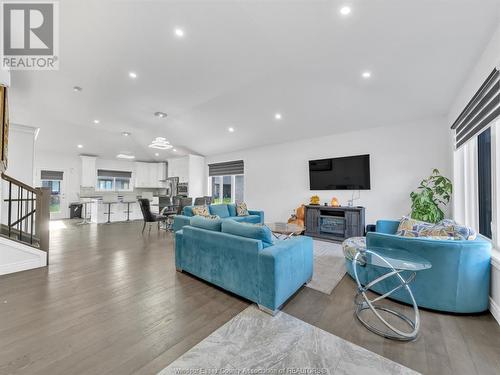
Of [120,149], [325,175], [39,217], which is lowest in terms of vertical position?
[39,217]

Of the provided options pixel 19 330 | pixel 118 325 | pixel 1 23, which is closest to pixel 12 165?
pixel 1 23

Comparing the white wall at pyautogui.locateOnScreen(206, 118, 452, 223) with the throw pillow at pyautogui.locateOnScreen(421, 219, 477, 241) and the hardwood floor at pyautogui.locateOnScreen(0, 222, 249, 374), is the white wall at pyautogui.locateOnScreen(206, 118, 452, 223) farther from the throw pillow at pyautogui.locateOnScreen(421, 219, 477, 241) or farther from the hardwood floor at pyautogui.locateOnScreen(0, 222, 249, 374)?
the hardwood floor at pyautogui.locateOnScreen(0, 222, 249, 374)

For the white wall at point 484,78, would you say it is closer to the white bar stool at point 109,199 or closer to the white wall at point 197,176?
the white wall at point 197,176

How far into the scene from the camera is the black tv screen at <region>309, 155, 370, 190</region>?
195 inches

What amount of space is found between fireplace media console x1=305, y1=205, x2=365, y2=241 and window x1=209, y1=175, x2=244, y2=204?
3.11m

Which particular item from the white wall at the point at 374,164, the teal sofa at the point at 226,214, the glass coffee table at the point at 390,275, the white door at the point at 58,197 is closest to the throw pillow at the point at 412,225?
the glass coffee table at the point at 390,275

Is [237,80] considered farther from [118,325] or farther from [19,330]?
[19,330]

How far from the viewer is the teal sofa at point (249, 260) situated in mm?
2082

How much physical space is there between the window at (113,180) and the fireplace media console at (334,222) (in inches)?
325

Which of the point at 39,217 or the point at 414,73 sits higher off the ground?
the point at 414,73

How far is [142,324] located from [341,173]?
16.3ft

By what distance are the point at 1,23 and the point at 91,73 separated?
46.1 inches

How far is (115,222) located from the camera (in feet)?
Answer: 25.9

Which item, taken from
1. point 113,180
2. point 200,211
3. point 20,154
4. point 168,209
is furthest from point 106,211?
point 200,211
